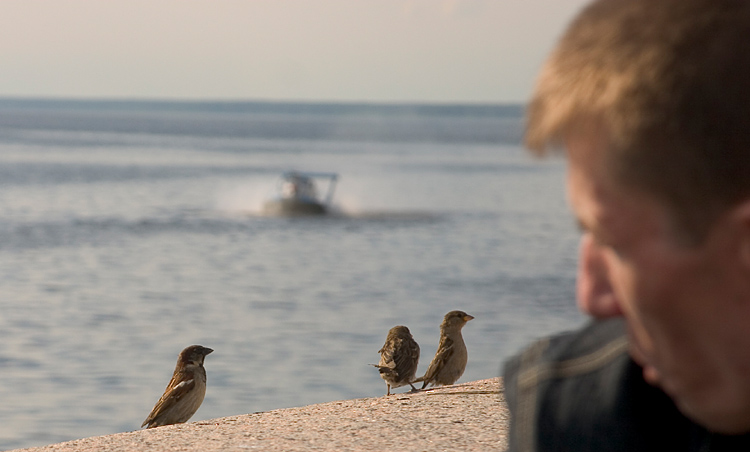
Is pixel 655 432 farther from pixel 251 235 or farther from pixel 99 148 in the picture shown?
pixel 99 148

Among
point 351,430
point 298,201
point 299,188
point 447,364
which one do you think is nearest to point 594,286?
point 351,430

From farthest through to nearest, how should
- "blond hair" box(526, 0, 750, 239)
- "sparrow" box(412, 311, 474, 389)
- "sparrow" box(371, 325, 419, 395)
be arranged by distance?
"sparrow" box(371, 325, 419, 395) < "sparrow" box(412, 311, 474, 389) < "blond hair" box(526, 0, 750, 239)

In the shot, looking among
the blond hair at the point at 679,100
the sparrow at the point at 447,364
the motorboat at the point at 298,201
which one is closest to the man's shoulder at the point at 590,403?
the blond hair at the point at 679,100

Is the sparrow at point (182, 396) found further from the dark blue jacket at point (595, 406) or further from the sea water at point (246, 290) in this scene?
the dark blue jacket at point (595, 406)

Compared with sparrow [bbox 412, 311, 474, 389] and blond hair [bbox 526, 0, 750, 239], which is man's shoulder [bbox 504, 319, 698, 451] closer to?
blond hair [bbox 526, 0, 750, 239]

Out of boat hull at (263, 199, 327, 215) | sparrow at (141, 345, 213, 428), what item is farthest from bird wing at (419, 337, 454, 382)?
boat hull at (263, 199, 327, 215)

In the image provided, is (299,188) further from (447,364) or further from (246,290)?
(447,364)

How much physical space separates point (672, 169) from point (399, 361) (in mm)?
7851

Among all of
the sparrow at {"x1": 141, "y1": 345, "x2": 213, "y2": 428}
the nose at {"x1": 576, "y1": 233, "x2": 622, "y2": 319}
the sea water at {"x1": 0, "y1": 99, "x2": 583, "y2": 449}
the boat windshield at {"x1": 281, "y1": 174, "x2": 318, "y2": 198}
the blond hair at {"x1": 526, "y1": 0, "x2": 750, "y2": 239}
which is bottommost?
the nose at {"x1": 576, "y1": 233, "x2": 622, "y2": 319}

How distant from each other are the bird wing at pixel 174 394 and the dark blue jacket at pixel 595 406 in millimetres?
6523

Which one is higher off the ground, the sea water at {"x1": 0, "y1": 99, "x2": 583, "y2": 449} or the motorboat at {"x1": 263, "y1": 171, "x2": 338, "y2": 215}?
the motorboat at {"x1": 263, "y1": 171, "x2": 338, "y2": 215}

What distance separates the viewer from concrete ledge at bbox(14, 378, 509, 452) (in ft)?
18.2

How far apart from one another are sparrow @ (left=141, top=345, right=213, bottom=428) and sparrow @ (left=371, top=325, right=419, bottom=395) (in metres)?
1.53

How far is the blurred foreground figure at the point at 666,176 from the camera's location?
0.76 meters
